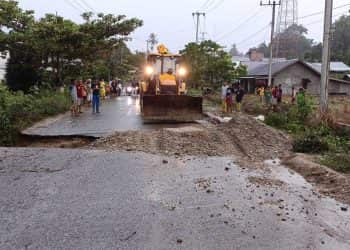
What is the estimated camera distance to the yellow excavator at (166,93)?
56.6 feet

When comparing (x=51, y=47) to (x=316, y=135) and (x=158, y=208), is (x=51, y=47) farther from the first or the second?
(x=158, y=208)

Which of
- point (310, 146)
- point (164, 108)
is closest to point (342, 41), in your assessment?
point (164, 108)

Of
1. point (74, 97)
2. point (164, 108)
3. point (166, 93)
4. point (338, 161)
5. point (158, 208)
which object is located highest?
point (166, 93)

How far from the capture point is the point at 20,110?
1573 cm

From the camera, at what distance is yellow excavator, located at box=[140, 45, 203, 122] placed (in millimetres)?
17266

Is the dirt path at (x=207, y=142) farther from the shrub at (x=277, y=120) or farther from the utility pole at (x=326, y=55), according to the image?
the utility pole at (x=326, y=55)

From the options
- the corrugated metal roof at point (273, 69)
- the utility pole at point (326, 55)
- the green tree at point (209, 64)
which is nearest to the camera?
the utility pole at point (326, 55)

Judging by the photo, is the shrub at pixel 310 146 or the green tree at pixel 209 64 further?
the green tree at pixel 209 64

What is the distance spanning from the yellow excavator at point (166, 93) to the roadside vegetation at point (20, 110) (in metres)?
4.31

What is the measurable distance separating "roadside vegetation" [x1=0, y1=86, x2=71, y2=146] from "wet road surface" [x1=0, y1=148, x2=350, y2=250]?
10.9ft

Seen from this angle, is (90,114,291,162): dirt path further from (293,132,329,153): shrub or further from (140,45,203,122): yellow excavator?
(140,45,203,122): yellow excavator

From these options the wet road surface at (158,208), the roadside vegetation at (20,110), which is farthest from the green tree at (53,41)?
the wet road surface at (158,208)

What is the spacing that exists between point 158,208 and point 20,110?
1099 cm

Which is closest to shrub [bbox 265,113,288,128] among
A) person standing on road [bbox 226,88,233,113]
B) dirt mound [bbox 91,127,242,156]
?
person standing on road [bbox 226,88,233,113]
